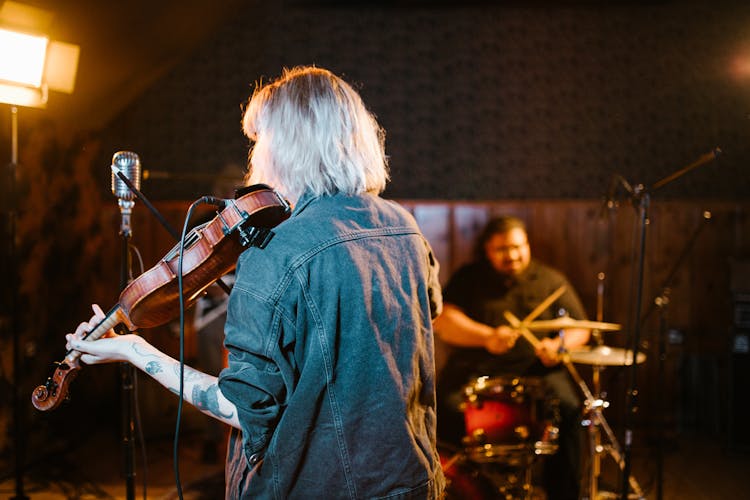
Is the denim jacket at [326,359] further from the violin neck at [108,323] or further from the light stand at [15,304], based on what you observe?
the light stand at [15,304]

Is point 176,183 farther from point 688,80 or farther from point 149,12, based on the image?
point 688,80

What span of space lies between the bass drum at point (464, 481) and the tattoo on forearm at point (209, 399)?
5.13 feet

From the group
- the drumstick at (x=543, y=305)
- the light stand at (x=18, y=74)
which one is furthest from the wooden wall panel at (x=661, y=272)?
the light stand at (x=18, y=74)

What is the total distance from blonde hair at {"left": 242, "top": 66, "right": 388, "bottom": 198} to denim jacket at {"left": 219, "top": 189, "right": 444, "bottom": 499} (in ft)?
0.16

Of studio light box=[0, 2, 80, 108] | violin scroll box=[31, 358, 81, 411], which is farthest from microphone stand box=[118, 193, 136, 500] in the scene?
studio light box=[0, 2, 80, 108]

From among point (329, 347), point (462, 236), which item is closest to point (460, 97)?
point (462, 236)

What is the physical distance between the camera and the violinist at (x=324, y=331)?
47.9 inches

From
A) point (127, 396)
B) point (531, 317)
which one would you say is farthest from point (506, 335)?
point (127, 396)

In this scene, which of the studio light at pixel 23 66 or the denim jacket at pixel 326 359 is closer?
the denim jacket at pixel 326 359

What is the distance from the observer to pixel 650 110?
530 centimetres

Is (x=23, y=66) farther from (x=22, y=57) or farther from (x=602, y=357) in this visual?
(x=602, y=357)

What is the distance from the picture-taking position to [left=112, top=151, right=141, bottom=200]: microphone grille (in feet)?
6.24

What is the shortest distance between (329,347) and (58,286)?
364 cm

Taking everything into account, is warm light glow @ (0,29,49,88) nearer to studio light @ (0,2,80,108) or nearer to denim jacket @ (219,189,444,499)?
studio light @ (0,2,80,108)
